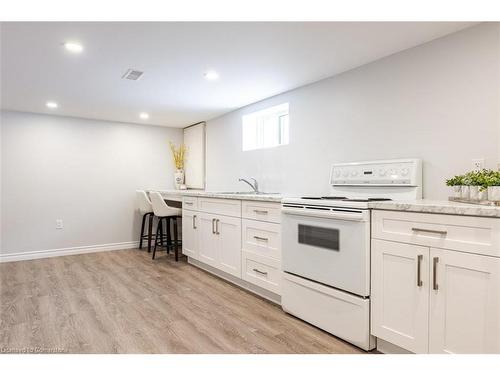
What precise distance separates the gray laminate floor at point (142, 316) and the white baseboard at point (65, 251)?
554mm

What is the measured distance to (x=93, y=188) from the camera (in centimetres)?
474

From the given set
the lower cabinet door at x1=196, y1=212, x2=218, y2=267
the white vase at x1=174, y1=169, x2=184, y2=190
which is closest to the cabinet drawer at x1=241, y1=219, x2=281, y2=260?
the lower cabinet door at x1=196, y1=212, x2=218, y2=267

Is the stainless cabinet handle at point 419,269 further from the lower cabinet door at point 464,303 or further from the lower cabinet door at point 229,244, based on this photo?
the lower cabinet door at point 229,244

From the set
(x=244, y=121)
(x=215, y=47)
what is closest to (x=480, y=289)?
(x=215, y=47)

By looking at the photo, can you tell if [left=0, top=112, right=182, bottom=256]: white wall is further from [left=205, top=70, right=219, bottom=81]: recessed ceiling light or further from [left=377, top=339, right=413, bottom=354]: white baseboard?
[left=377, top=339, right=413, bottom=354]: white baseboard

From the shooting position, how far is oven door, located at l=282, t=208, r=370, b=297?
1.87 meters

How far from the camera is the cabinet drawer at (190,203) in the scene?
372cm

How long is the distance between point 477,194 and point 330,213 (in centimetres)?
78

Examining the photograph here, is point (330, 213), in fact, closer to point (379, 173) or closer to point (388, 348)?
point (379, 173)

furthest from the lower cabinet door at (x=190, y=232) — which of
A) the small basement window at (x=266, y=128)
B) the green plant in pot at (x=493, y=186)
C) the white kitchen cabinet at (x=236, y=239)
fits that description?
the green plant in pot at (x=493, y=186)
